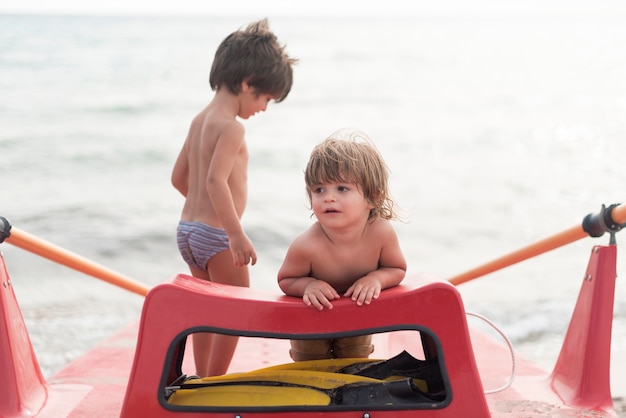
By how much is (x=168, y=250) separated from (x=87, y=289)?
3.84ft

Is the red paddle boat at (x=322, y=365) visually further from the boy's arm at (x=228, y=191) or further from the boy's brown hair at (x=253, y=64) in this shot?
the boy's brown hair at (x=253, y=64)

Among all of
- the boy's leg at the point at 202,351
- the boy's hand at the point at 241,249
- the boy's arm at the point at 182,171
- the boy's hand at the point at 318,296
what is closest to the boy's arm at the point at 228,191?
the boy's hand at the point at 241,249

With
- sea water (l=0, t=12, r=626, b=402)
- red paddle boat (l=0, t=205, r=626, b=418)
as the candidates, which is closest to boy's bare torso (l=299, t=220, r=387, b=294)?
red paddle boat (l=0, t=205, r=626, b=418)

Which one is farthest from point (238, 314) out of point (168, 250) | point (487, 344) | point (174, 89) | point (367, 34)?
point (367, 34)

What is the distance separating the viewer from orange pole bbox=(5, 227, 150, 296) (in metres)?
2.47

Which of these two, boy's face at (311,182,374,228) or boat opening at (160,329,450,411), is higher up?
boy's face at (311,182,374,228)

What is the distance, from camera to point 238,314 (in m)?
1.69

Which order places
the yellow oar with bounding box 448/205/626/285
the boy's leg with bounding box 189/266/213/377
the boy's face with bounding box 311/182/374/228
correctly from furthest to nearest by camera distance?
the boy's leg with bounding box 189/266/213/377, the yellow oar with bounding box 448/205/626/285, the boy's face with bounding box 311/182/374/228

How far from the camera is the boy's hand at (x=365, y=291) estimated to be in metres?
1.70

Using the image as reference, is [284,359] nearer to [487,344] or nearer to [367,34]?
[487,344]

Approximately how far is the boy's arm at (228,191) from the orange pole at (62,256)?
0.59 meters

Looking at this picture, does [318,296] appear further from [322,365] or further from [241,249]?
[241,249]

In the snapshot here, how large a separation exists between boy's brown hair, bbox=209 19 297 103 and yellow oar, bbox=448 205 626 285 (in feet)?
3.11

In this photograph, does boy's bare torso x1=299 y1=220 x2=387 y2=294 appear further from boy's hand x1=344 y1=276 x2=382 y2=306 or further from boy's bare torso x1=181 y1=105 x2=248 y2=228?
boy's bare torso x1=181 y1=105 x2=248 y2=228
